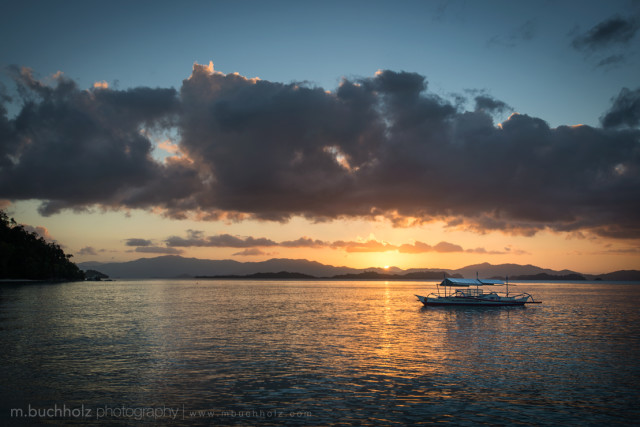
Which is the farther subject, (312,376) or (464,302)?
(464,302)

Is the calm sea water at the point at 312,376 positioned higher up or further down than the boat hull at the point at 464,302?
higher up

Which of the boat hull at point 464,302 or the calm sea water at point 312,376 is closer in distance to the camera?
the calm sea water at point 312,376

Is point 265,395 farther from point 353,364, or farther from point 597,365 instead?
point 597,365

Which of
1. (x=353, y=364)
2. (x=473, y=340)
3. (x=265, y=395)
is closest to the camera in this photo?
(x=265, y=395)

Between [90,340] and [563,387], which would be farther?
[90,340]

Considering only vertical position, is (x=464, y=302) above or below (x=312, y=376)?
below

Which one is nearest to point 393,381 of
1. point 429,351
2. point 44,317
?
point 429,351

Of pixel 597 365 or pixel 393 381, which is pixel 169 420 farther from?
pixel 597 365

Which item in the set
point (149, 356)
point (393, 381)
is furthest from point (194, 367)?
point (393, 381)

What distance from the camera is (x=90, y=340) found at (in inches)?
2041

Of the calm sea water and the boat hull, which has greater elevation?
the calm sea water

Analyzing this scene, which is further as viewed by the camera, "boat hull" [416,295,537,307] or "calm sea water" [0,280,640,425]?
"boat hull" [416,295,537,307]

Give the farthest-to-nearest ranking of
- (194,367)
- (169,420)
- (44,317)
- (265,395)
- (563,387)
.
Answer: (44,317), (194,367), (563,387), (265,395), (169,420)

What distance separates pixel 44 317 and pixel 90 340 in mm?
32430
